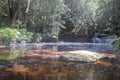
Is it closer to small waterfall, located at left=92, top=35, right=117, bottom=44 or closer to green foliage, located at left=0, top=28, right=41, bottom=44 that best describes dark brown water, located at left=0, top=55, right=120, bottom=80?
green foliage, located at left=0, top=28, right=41, bottom=44

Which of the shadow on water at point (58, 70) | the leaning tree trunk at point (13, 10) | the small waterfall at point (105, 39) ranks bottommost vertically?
the small waterfall at point (105, 39)

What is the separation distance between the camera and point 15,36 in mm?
20766

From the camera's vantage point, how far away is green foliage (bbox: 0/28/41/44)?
789 inches

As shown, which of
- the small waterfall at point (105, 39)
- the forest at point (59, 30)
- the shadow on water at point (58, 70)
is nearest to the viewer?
the shadow on water at point (58, 70)

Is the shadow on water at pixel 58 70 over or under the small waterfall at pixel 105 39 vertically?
over

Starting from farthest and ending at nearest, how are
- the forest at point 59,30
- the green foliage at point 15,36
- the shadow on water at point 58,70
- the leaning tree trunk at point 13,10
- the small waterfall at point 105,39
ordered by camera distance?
the small waterfall at point 105,39
the leaning tree trunk at point 13,10
the green foliage at point 15,36
the forest at point 59,30
the shadow on water at point 58,70

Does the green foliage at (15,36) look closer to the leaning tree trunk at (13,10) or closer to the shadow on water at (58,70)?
the leaning tree trunk at (13,10)

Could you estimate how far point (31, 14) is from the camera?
25.4m

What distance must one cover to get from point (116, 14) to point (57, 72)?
19.4 metres

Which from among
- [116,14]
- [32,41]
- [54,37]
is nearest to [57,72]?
[32,41]

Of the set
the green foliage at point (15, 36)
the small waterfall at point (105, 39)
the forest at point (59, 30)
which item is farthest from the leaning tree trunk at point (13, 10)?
the small waterfall at point (105, 39)

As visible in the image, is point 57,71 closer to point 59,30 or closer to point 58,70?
point 58,70

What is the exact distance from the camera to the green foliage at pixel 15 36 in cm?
2003

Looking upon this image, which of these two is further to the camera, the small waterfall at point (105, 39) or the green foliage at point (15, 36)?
the small waterfall at point (105, 39)
